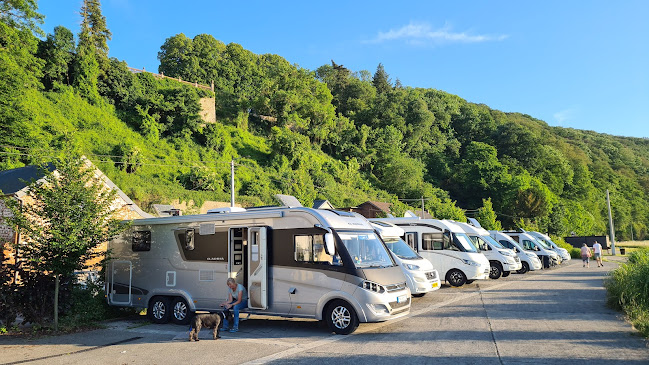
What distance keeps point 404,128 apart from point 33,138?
63.8m

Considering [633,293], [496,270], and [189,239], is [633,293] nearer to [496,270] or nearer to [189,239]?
[189,239]

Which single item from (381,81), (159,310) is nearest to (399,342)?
(159,310)

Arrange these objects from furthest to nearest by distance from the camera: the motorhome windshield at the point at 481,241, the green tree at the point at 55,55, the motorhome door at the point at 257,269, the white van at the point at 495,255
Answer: the green tree at the point at 55,55, the white van at the point at 495,255, the motorhome windshield at the point at 481,241, the motorhome door at the point at 257,269

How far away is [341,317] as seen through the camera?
955 centimetres

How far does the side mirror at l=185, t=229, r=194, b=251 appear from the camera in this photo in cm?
1138

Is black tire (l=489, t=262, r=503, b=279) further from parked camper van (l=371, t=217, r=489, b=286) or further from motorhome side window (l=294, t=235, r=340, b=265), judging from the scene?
motorhome side window (l=294, t=235, r=340, b=265)

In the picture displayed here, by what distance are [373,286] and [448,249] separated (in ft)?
30.2

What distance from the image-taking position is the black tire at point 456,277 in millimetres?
Answer: 17594

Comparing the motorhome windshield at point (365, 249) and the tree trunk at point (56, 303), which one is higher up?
the motorhome windshield at point (365, 249)

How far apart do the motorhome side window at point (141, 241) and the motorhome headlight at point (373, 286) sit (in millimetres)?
6127

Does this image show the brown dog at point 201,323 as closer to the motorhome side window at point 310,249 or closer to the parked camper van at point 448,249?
the motorhome side window at point 310,249

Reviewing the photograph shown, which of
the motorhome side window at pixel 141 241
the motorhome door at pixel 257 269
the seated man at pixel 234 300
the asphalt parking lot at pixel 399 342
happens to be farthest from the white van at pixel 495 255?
the motorhome side window at pixel 141 241

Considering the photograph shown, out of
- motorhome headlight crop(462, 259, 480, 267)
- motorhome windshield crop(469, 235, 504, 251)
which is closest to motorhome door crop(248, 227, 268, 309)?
motorhome headlight crop(462, 259, 480, 267)

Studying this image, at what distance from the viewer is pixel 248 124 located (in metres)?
63.0
